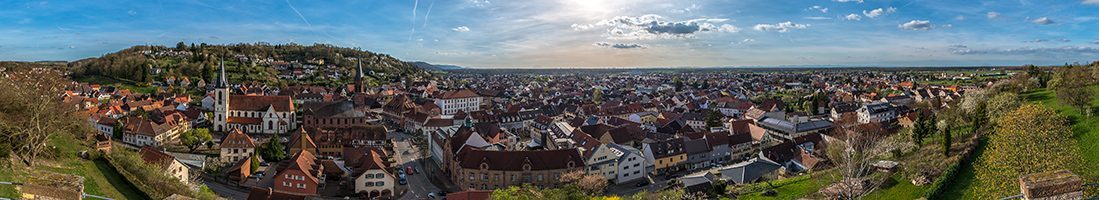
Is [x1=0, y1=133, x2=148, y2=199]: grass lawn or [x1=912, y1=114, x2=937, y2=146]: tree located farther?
[x1=912, y1=114, x2=937, y2=146]: tree

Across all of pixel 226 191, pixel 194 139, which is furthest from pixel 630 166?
pixel 194 139

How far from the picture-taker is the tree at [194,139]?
4508 cm

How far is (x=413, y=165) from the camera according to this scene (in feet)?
141

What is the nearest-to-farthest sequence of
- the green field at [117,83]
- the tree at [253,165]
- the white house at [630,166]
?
1. the tree at [253,165]
2. the white house at [630,166]
3. the green field at [117,83]

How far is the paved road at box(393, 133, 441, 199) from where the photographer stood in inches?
1391

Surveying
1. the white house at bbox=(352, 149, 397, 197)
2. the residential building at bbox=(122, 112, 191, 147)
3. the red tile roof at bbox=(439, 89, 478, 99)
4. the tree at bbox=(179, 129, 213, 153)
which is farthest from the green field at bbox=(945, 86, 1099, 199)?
the red tile roof at bbox=(439, 89, 478, 99)

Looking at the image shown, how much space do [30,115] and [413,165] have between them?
2368 centimetres

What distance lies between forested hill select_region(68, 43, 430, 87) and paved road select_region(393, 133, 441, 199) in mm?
50872

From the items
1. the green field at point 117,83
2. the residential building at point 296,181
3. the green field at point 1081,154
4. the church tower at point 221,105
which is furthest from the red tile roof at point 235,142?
the green field at point 117,83

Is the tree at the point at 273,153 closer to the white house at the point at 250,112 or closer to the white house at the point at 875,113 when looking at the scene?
the white house at the point at 250,112

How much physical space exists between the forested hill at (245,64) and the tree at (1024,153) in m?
93.8

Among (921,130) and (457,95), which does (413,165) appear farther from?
(457,95)

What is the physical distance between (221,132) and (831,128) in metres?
54.7

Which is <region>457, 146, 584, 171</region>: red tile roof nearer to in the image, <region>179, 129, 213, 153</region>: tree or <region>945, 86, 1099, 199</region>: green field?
<region>945, 86, 1099, 199</region>: green field
